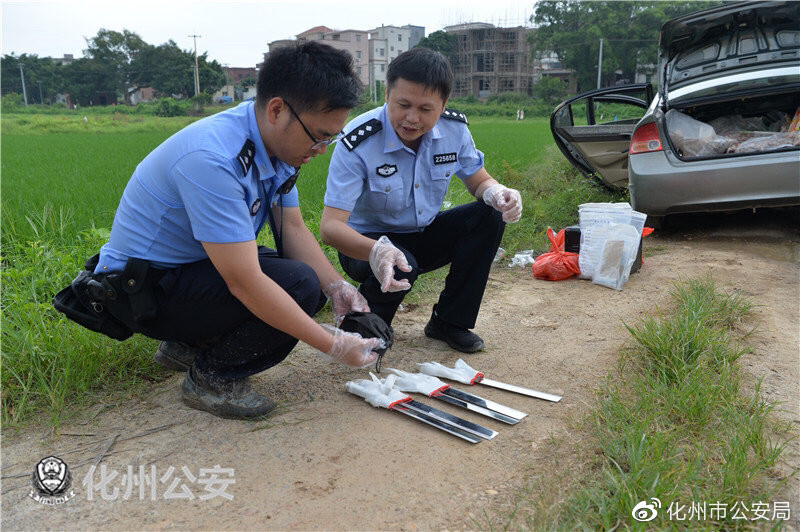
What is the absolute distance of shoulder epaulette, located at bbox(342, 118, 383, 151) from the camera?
2486 mm

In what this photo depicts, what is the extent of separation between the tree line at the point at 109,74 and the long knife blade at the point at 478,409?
3617 cm

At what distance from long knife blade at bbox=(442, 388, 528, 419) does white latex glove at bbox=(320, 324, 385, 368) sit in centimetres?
41

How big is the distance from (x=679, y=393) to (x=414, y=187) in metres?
1.31

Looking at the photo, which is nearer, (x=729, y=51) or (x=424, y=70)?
(x=424, y=70)

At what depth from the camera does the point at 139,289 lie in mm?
1824

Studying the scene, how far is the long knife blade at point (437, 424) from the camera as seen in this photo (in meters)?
1.94

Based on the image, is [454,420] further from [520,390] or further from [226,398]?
[226,398]

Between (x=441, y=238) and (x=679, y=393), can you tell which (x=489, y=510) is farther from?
(x=441, y=238)

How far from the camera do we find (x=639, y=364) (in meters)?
2.39

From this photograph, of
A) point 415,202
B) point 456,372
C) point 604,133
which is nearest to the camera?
point 456,372

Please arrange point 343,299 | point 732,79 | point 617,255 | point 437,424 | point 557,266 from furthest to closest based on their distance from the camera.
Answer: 1. point 732,79
2. point 557,266
3. point 617,255
4. point 343,299
5. point 437,424

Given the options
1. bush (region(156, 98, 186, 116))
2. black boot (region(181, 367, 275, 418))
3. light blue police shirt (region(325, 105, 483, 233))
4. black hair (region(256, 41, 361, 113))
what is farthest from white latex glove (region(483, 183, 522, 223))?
bush (region(156, 98, 186, 116))

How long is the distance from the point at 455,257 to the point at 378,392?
0.78 m
